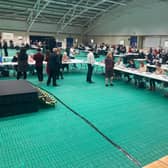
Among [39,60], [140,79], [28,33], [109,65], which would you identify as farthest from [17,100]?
[28,33]

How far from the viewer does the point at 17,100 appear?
12.8 feet

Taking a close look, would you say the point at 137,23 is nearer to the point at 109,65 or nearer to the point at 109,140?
the point at 109,65

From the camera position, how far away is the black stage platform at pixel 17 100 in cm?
380

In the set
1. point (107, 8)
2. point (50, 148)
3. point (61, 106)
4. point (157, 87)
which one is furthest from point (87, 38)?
point (50, 148)

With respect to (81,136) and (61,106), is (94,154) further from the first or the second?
(61,106)

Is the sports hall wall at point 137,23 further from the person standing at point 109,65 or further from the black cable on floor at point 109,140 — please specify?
the black cable on floor at point 109,140

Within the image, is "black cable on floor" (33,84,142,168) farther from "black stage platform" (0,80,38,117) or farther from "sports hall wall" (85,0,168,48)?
"sports hall wall" (85,0,168,48)

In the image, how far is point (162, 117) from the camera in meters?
4.02

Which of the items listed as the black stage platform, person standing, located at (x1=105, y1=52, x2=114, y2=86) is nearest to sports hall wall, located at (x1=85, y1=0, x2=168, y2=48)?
person standing, located at (x1=105, y1=52, x2=114, y2=86)

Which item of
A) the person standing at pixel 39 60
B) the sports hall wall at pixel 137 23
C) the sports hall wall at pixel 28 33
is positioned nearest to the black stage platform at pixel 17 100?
the person standing at pixel 39 60

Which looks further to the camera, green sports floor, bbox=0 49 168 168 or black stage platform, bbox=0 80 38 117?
black stage platform, bbox=0 80 38 117

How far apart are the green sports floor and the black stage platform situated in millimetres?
168

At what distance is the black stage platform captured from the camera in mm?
3795

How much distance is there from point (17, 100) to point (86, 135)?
167cm
